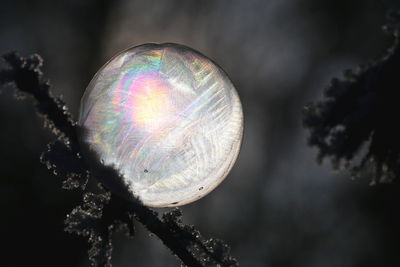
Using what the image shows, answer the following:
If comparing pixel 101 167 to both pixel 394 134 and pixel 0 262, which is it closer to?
pixel 394 134

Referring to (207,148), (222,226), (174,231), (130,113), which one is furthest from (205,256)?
(222,226)

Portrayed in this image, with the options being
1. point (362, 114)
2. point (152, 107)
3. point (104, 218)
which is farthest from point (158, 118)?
point (362, 114)

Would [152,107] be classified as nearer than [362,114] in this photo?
No

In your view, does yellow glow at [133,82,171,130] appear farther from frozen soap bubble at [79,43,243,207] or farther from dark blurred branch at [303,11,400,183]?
dark blurred branch at [303,11,400,183]

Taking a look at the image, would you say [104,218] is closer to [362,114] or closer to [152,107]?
[152,107]

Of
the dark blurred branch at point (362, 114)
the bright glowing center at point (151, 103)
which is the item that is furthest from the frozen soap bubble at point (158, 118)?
the dark blurred branch at point (362, 114)

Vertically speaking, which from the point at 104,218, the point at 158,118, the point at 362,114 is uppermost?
the point at 158,118

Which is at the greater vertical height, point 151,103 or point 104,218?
point 151,103
